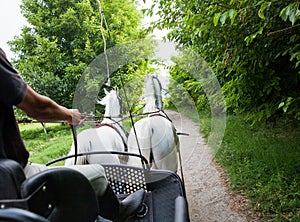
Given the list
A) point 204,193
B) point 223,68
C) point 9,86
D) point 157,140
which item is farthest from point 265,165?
point 9,86

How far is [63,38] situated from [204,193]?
3.28 m

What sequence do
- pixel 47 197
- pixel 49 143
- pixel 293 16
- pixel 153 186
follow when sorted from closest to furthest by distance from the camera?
1. pixel 47 197
2. pixel 293 16
3. pixel 153 186
4. pixel 49 143

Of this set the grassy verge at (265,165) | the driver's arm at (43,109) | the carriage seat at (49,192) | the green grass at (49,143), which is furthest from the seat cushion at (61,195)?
the green grass at (49,143)

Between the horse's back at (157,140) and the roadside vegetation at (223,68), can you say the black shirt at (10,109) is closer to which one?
the roadside vegetation at (223,68)

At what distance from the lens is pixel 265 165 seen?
11.4 ft

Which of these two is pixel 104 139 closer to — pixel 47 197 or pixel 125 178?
pixel 125 178

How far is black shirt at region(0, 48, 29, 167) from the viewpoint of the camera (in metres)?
Result: 0.86

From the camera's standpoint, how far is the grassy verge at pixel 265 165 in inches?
103

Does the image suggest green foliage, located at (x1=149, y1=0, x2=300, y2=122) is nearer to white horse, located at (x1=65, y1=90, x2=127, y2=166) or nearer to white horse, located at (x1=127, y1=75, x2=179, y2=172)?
white horse, located at (x1=127, y1=75, x2=179, y2=172)

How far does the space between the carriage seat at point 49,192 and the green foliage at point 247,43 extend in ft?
3.94

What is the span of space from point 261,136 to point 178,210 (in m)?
3.51

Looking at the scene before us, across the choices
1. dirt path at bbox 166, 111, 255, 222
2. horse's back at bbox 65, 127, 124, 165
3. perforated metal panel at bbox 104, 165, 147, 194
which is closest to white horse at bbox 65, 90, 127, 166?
horse's back at bbox 65, 127, 124, 165

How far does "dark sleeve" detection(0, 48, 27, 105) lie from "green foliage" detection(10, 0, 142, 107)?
2.79m

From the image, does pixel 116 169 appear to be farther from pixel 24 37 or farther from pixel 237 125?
pixel 237 125
